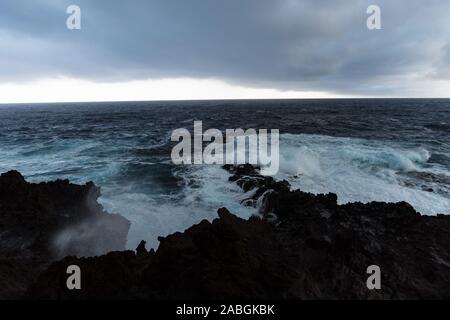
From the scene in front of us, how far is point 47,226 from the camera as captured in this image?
7848mm

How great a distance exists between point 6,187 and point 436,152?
25.7 m

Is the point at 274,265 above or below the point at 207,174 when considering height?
above

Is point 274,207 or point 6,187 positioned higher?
point 6,187

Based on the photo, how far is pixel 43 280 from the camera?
4.36 m

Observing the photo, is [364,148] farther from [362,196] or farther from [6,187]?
[6,187]

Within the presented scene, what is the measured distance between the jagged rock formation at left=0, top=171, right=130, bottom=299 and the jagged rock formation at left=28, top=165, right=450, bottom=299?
6.52 feet

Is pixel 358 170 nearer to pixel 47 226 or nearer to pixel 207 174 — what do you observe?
pixel 207 174

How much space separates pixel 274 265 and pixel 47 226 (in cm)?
638

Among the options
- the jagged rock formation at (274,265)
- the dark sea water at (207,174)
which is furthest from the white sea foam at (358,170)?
the jagged rock formation at (274,265)

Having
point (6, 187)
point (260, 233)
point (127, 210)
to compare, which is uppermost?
point (6, 187)

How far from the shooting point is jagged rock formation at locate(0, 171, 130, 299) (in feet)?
21.4

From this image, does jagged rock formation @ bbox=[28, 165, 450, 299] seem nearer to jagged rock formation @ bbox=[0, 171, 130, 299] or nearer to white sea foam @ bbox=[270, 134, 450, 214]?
jagged rock formation @ bbox=[0, 171, 130, 299]

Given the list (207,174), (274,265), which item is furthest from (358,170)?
(274,265)

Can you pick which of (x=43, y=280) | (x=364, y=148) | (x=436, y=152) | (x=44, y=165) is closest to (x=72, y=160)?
(x=44, y=165)
